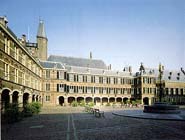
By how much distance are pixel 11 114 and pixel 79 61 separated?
1805 inches

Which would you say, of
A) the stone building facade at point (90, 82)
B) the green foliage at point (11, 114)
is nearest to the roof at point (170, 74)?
the stone building facade at point (90, 82)

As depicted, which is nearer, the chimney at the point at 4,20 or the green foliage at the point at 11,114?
the green foliage at the point at 11,114

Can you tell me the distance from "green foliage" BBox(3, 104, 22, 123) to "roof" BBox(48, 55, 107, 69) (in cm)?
3981

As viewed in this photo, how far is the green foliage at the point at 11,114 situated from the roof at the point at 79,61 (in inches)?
1567

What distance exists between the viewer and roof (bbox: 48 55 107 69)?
196ft

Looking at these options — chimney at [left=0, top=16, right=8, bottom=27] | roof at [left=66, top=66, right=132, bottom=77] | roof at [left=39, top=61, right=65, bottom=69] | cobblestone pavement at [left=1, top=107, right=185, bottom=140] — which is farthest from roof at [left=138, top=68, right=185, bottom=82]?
chimney at [left=0, top=16, right=8, bottom=27]

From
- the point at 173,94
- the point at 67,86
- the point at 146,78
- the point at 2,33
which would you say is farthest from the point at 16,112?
the point at 173,94

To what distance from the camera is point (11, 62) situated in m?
22.7

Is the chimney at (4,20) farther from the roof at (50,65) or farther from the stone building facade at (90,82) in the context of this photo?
the roof at (50,65)

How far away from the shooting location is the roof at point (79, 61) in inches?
2346

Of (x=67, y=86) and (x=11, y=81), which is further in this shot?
(x=67, y=86)

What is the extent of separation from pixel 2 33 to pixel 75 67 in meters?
37.7

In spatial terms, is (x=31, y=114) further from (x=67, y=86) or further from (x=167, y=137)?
(x=67, y=86)

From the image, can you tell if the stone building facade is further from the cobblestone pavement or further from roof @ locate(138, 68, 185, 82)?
the cobblestone pavement
